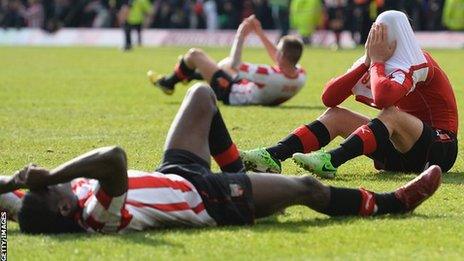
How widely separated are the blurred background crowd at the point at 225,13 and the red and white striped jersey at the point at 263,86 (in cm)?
2146

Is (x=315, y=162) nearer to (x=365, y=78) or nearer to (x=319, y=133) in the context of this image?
(x=319, y=133)

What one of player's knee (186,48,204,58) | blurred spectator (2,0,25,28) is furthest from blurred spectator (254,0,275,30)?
player's knee (186,48,204,58)

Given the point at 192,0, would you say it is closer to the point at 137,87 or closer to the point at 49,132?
the point at 137,87

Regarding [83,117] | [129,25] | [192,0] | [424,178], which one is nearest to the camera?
[424,178]

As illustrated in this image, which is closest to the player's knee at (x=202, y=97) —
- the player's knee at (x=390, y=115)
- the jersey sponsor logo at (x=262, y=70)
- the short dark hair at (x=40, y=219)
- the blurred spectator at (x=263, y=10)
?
the short dark hair at (x=40, y=219)

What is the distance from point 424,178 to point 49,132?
675 cm

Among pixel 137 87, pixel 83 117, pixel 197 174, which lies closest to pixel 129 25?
pixel 137 87

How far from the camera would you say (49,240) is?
6.99 metres

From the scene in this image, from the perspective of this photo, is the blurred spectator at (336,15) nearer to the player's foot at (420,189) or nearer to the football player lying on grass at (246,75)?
the football player lying on grass at (246,75)

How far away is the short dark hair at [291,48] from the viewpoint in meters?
15.8

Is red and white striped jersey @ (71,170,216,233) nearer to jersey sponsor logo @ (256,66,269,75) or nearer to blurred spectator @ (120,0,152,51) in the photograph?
jersey sponsor logo @ (256,66,269,75)

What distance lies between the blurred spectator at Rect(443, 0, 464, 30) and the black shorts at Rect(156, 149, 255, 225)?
107 feet

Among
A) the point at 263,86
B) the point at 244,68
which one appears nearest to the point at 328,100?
the point at 263,86

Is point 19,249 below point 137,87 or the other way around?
the other way around
